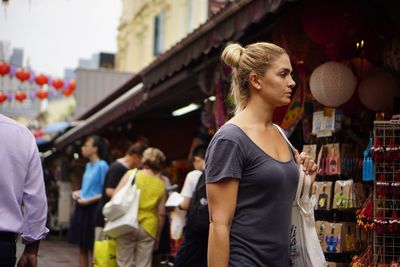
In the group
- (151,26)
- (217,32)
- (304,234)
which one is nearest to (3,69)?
(151,26)

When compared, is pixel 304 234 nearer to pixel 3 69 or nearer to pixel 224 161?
pixel 224 161

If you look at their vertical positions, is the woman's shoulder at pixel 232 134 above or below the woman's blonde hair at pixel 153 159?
above

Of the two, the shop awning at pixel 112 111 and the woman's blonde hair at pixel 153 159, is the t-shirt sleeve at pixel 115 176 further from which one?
the shop awning at pixel 112 111

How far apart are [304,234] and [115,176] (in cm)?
571

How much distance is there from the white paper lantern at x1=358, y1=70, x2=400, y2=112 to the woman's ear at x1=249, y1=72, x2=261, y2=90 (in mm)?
2945

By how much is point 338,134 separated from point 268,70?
2.84 meters

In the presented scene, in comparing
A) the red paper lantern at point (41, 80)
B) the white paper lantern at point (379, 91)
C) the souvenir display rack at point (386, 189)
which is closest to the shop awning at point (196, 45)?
the white paper lantern at point (379, 91)

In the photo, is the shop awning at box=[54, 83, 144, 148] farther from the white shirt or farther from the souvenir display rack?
the souvenir display rack

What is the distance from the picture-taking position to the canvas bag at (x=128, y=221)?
794 centimetres

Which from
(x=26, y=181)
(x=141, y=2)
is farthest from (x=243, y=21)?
(x=141, y=2)

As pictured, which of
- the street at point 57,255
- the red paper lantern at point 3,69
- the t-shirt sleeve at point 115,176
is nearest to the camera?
the t-shirt sleeve at point 115,176

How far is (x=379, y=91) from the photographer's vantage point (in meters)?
6.01

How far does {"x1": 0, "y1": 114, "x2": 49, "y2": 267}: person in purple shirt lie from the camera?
4000mm

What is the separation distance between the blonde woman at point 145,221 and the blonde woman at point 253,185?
199 inches
